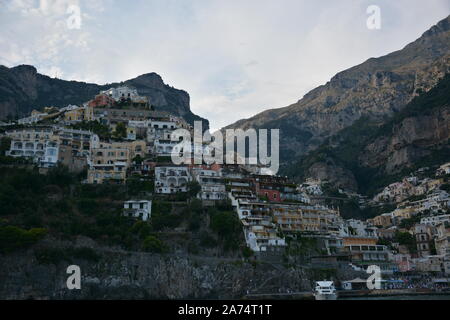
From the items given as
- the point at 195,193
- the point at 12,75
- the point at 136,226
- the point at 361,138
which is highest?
the point at 12,75

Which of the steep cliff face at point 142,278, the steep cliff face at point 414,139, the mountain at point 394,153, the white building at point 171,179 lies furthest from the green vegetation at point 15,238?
the steep cliff face at point 414,139

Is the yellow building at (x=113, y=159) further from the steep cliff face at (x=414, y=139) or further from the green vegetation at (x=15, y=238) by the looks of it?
the steep cliff face at (x=414, y=139)

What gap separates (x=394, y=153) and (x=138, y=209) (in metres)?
80.1

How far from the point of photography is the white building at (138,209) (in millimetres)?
58562

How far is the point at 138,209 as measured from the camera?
59.2 meters

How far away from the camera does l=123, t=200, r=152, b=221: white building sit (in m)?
58.6

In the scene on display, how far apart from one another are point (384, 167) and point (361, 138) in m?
29.0

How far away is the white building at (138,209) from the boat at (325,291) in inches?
795

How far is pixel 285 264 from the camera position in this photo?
56.5m

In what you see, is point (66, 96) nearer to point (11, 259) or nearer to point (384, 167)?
point (384, 167)

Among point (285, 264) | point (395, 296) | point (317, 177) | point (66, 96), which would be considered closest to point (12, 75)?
point (66, 96)

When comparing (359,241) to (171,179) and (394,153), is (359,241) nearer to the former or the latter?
(171,179)

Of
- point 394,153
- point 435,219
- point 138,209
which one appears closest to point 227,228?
point 138,209

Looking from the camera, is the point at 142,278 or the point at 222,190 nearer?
the point at 142,278
